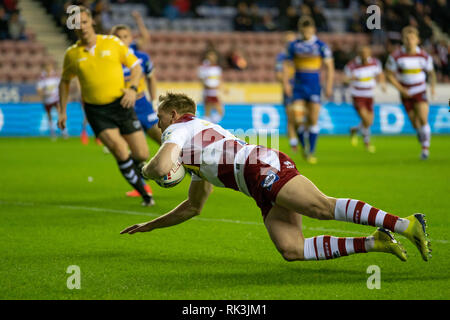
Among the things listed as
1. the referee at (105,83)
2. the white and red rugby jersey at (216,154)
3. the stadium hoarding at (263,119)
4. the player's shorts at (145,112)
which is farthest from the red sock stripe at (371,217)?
the stadium hoarding at (263,119)

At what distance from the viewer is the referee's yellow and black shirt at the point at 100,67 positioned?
8.82 metres

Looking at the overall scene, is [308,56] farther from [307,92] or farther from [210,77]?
[210,77]

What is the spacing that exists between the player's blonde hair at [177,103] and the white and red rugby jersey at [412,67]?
9807 mm

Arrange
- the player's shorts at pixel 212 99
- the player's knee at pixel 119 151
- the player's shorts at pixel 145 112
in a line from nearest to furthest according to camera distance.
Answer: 1. the player's knee at pixel 119 151
2. the player's shorts at pixel 145 112
3. the player's shorts at pixel 212 99

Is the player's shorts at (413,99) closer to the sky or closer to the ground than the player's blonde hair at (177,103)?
closer to the ground

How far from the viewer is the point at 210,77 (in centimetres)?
2339

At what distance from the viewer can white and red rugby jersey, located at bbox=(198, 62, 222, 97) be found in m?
23.3

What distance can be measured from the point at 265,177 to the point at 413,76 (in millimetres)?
10140

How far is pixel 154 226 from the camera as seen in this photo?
227 inches

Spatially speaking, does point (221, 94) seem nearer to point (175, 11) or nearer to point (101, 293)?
point (175, 11)

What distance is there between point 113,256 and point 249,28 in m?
21.4

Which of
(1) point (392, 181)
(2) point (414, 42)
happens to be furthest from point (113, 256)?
(2) point (414, 42)

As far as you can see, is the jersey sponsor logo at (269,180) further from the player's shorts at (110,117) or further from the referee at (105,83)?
the player's shorts at (110,117)

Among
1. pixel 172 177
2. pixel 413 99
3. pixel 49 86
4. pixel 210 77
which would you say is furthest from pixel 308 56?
pixel 49 86
